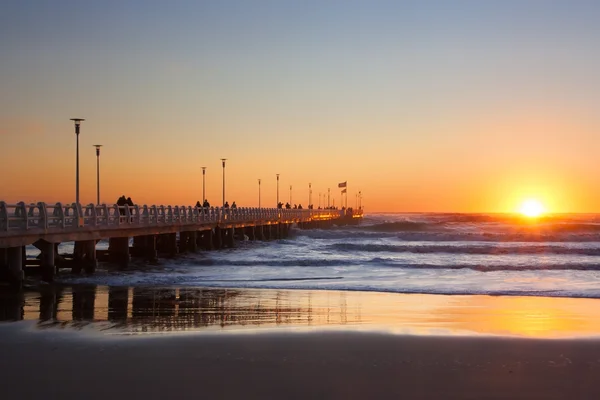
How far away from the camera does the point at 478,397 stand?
875 centimetres

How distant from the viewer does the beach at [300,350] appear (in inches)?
361

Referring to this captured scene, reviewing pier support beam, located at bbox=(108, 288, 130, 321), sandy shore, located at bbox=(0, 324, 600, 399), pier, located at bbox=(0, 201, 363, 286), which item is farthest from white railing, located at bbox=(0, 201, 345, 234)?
sandy shore, located at bbox=(0, 324, 600, 399)

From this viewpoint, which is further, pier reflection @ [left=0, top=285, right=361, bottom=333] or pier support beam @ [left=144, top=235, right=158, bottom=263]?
pier support beam @ [left=144, top=235, right=158, bottom=263]

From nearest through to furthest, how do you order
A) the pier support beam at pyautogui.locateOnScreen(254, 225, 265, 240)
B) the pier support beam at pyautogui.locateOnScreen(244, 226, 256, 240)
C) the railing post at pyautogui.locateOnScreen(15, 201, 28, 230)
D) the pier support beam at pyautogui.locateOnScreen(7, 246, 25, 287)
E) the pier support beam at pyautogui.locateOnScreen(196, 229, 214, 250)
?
the pier support beam at pyautogui.locateOnScreen(7, 246, 25, 287), the railing post at pyautogui.locateOnScreen(15, 201, 28, 230), the pier support beam at pyautogui.locateOnScreen(196, 229, 214, 250), the pier support beam at pyautogui.locateOnScreen(244, 226, 256, 240), the pier support beam at pyautogui.locateOnScreen(254, 225, 265, 240)

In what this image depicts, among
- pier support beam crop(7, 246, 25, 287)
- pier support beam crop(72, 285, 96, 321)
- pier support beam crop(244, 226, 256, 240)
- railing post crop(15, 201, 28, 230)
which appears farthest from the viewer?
pier support beam crop(244, 226, 256, 240)

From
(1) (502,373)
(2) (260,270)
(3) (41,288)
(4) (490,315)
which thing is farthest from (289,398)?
(2) (260,270)

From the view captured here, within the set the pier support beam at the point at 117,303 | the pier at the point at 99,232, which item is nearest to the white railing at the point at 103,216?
the pier at the point at 99,232

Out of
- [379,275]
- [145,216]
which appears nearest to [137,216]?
[145,216]

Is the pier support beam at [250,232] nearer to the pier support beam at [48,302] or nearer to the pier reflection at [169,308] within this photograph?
the pier support beam at [48,302]

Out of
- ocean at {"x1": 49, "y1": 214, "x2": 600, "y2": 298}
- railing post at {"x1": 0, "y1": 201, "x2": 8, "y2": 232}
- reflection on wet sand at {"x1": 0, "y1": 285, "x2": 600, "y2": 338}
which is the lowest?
ocean at {"x1": 49, "y1": 214, "x2": 600, "y2": 298}

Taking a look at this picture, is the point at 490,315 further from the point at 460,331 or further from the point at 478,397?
the point at 478,397

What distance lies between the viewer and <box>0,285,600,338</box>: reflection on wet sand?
14008mm

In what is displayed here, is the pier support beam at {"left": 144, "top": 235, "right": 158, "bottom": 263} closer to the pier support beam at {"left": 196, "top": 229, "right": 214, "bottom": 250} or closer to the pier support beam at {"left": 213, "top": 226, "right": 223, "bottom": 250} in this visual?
the pier support beam at {"left": 196, "top": 229, "right": 214, "bottom": 250}

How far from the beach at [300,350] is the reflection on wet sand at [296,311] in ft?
0.13
